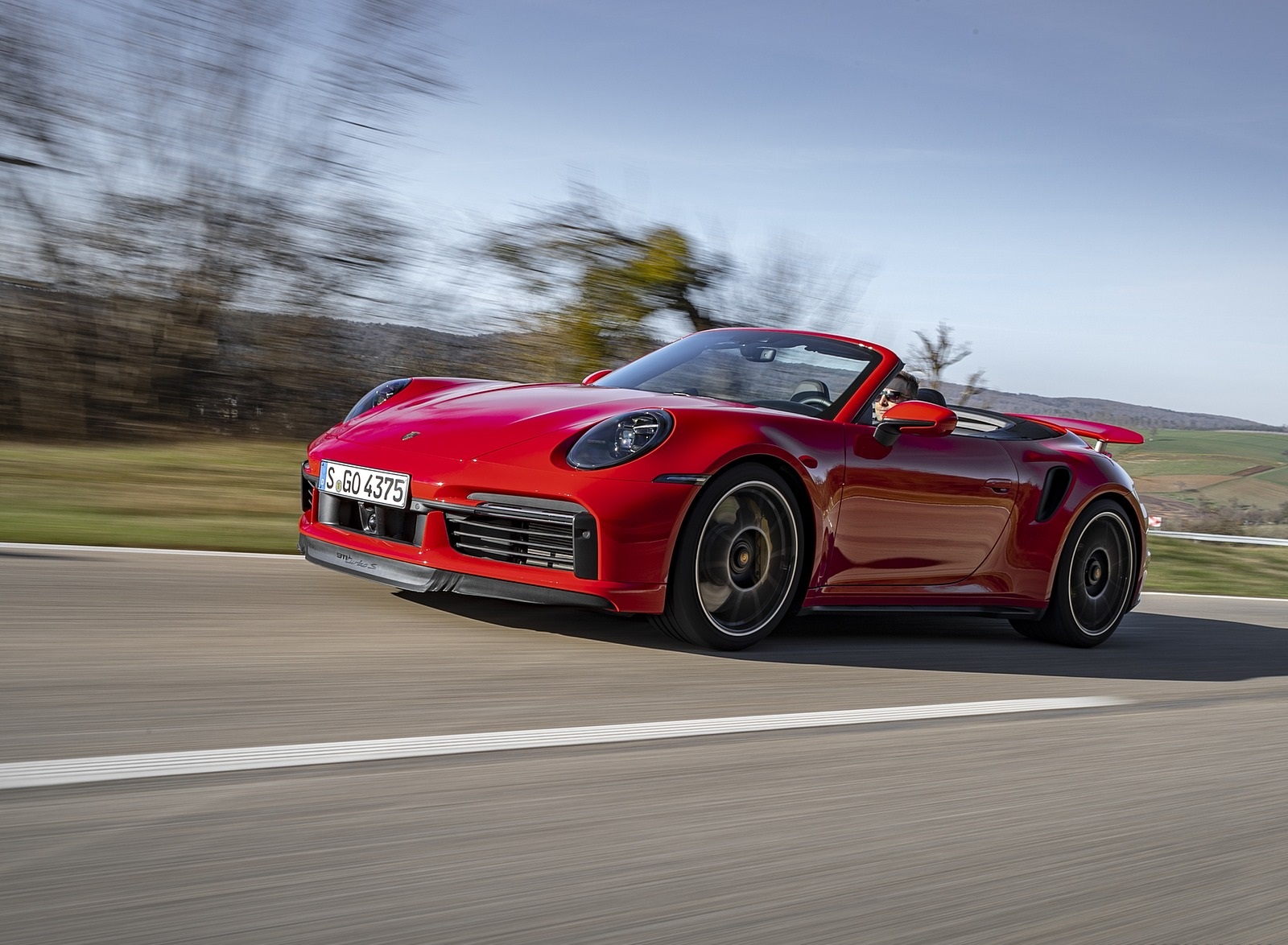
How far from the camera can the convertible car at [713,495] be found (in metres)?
4.25

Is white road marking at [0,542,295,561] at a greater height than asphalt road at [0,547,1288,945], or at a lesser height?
lesser

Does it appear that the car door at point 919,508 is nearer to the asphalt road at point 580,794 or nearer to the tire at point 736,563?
the tire at point 736,563

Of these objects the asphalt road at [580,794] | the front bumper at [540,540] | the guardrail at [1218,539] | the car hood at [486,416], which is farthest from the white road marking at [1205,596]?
the front bumper at [540,540]

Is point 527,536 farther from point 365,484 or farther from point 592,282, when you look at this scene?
point 592,282

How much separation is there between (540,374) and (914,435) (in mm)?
9888

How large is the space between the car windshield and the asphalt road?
98 cm

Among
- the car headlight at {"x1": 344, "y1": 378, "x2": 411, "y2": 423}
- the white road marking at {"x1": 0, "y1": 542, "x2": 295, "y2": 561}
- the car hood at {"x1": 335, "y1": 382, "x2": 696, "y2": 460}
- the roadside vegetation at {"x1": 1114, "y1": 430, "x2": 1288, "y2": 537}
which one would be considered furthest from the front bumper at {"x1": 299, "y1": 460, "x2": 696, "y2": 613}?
the roadside vegetation at {"x1": 1114, "y1": 430, "x2": 1288, "y2": 537}

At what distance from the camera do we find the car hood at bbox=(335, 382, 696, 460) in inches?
176

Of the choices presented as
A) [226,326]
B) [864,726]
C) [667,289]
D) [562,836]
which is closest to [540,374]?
[667,289]

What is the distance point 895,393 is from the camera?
5.46 meters

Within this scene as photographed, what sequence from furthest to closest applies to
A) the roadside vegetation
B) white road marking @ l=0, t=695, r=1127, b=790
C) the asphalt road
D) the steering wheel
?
the roadside vegetation
the steering wheel
white road marking @ l=0, t=695, r=1127, b=790
the asphalt road

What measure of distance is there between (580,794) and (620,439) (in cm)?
181

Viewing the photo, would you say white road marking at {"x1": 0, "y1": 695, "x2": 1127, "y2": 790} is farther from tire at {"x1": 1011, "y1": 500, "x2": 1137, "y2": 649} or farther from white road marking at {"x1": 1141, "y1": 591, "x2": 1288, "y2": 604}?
white road marking at {"x1": 1141, "y1": 591, "x2": 1288, "y2": 604}

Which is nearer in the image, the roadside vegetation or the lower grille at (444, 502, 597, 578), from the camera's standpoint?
the lower grille at (444, 502, 597, 578)
